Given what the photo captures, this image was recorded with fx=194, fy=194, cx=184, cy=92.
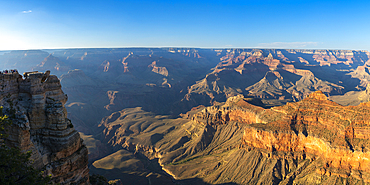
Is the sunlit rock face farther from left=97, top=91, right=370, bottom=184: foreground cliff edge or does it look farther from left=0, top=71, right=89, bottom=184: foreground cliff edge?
left=0, top=71, right=89, bottom=184: foreground cliff edge

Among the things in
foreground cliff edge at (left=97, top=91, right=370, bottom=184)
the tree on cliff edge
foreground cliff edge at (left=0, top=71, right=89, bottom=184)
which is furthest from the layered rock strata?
the tree on cliff edge

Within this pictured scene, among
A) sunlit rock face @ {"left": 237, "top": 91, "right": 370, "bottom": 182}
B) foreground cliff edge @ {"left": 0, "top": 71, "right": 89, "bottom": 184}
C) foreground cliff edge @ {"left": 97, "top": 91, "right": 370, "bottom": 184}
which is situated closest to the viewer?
foreground cliff edge @ {"left": 0, "top": 71, "right": 89, "bottom": 184}

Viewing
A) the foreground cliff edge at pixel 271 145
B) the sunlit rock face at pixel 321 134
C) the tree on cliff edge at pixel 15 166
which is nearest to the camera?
the tree on cliff edge at pixel 15 166

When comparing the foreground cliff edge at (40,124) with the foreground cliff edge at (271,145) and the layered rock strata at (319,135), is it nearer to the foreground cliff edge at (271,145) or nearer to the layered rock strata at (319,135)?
the foreground cliff edge at (271,145)

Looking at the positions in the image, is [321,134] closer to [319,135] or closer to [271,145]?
[319,135]

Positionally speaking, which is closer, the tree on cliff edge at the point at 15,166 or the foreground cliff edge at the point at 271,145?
the tree on cliff edge at the point at 15,166

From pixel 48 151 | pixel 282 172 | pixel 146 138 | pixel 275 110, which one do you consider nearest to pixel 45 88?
pixel 48 151

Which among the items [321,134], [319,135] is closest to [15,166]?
[319,135]

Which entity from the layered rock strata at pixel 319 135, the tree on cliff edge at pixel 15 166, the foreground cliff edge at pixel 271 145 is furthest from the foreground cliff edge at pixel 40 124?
the layered rock strata at pixel 319 135
